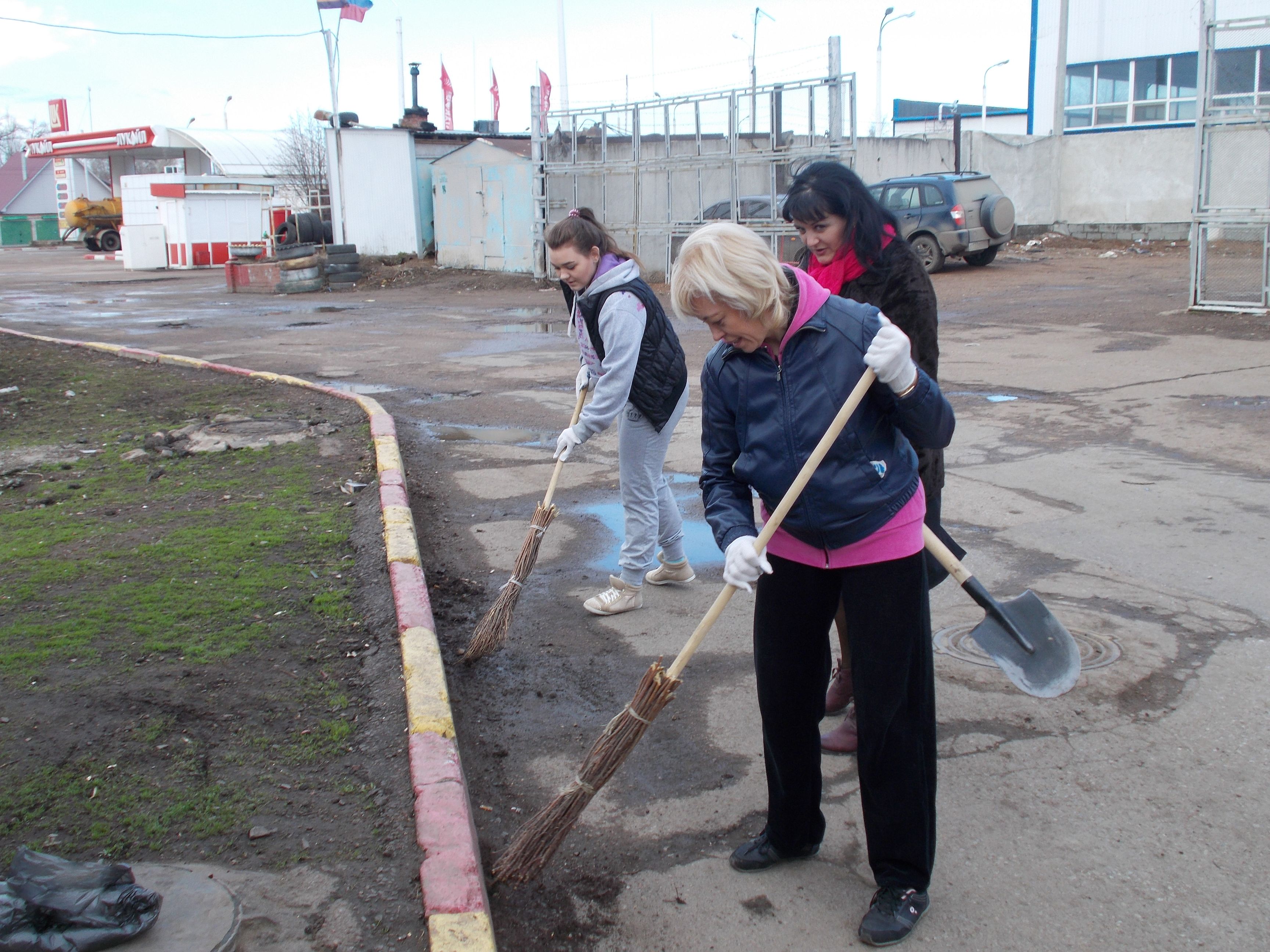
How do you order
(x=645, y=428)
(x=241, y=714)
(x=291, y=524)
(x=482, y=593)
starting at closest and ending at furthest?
(x=241, y=714)
(x=645, y=428)
(x=482, y=593)
(x=291, y=524)

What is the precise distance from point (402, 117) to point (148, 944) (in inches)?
1190

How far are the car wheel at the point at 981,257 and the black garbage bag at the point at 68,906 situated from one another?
71.0ft

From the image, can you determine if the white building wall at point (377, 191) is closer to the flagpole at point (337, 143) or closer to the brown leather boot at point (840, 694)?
the flagpole at point (337, 143)

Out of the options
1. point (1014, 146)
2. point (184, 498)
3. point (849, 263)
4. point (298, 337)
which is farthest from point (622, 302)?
point (1014, 146)

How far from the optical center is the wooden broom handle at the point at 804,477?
8.04 feet

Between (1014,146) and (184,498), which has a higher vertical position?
(1014,146)

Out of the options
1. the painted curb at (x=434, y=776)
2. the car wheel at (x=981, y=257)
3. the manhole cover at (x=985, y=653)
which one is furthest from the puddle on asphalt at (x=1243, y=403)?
the car wheel at (x=981, y=257)

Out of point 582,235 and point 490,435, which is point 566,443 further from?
point 490,435

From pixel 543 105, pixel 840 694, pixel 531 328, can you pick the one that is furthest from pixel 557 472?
pixel 543 105

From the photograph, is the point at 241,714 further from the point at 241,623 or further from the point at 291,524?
the point at 291,524

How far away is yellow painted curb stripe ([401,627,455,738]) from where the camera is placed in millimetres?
3559

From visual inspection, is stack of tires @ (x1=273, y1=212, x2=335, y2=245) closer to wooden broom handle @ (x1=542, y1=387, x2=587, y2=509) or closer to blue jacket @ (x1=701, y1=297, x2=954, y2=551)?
wooden broom handle @ (x1=542, y1=387, x2=587, y2=509)

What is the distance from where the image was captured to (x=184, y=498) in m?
6.42

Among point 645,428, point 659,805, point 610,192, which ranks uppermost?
point 610,192
